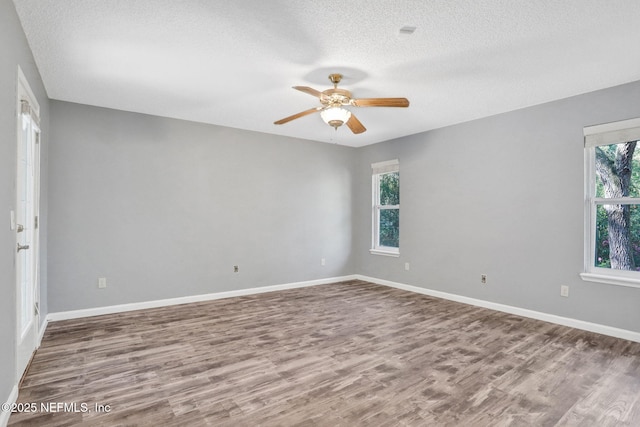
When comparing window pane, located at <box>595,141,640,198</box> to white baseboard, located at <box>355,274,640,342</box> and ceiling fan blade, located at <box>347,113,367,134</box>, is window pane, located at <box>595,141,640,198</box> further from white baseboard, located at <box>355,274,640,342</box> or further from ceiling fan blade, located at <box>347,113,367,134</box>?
ceiling fan blade, located at <box>347,113,367,134</box>

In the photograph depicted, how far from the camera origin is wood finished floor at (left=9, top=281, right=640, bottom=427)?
6.71 ft

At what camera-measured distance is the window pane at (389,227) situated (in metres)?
5.84

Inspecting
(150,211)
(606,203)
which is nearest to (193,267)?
(150,211)

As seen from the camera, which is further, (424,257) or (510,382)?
(424,257)

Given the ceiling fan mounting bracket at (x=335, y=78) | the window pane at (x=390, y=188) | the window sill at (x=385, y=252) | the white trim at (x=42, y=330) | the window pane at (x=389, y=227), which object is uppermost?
the ceiling fan mounting bracket at (x=335, y=78)

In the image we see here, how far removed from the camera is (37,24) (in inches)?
92.4

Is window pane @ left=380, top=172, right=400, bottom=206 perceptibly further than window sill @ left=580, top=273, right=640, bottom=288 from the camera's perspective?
Yes

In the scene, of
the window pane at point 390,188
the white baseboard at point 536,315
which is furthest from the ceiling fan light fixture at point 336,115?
the white baseboard at point 536,315

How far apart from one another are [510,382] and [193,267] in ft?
12.7

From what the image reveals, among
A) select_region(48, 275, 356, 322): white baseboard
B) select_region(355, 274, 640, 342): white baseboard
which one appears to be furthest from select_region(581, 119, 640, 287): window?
select_region(48, 275, 356, 322): white baseboard

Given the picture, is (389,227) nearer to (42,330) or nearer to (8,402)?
Result: (42,330)

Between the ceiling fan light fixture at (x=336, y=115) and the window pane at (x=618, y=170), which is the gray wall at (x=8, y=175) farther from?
the window pane at (x=618, y=170)

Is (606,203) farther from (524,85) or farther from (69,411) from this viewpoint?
(69,411)

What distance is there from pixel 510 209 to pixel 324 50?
3059 millimetres
